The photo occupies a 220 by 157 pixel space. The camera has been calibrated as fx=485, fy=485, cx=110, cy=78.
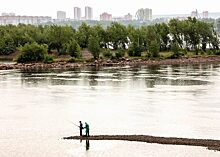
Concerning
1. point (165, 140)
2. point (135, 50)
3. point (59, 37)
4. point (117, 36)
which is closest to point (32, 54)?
point (59, 37)

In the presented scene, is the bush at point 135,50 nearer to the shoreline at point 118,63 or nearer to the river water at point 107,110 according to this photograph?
the shoreline at point 118,63

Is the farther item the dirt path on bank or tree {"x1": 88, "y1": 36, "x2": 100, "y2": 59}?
tree {"x1": 88, "y1": 36, "x2": 100, "y2": 59}

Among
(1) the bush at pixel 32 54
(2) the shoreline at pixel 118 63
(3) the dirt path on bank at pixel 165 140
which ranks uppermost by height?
(1) the bush at pixel 32 54

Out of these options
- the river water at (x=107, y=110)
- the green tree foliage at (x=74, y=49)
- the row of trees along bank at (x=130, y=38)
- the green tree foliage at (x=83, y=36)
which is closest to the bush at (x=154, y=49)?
the row of trees along bank at (x=130, y=38)

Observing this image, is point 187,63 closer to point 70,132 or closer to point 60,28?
point 60,28

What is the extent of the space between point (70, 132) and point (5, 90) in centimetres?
2436

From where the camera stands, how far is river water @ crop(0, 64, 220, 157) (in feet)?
99.1

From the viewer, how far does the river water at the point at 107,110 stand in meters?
30.2

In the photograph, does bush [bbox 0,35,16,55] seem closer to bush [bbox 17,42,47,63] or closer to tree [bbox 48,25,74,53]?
tree [bbox 48,25,74,53]

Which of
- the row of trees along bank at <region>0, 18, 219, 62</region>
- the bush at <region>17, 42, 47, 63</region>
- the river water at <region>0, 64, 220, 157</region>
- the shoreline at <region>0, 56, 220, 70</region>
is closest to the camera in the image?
the river water at <region>0, 64, 220, 157</region>

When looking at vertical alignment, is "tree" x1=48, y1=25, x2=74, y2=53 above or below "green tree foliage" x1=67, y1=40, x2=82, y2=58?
above

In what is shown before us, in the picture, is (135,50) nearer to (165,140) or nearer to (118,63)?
(118,63)

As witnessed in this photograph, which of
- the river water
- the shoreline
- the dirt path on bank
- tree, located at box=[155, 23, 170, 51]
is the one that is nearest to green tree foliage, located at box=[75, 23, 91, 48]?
tree, located at box=[155, 23, 170, 51]

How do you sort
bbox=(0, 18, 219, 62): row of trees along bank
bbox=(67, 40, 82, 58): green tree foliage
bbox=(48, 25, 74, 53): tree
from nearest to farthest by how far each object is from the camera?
1. bbox=(67, 40, 82, 58): green tree foliage
2. bbox=(0, 18, 219, 62): row of trees along bank
3. bbox=(48, 25, 74, 53): tree
